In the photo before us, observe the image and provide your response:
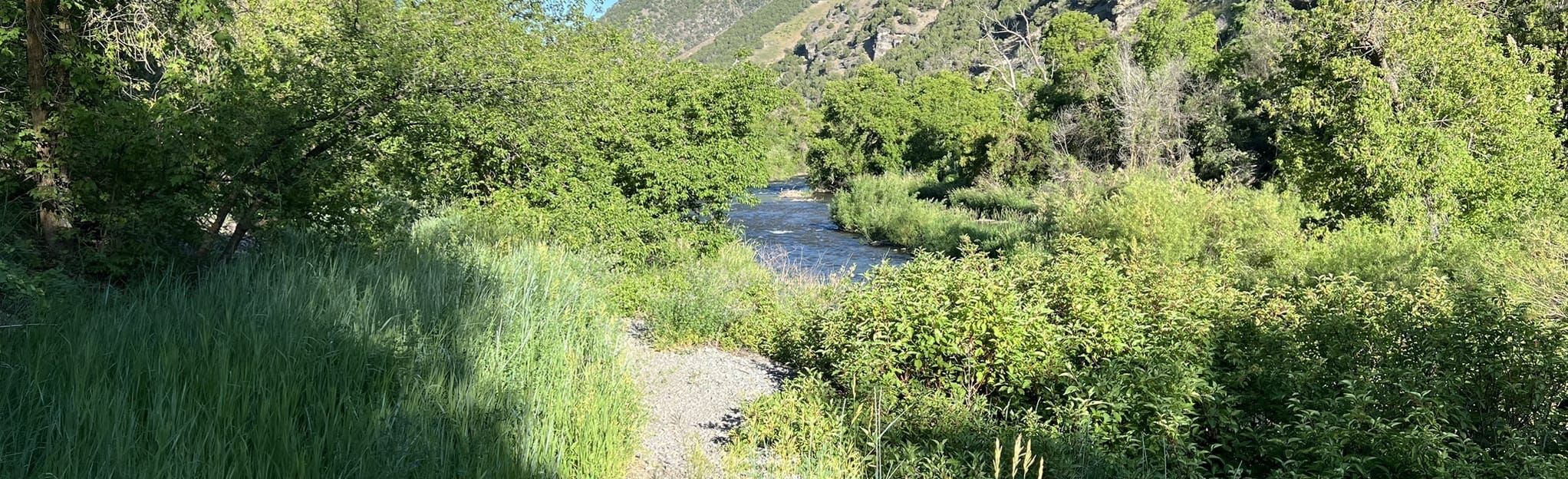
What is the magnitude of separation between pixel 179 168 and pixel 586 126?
754cm

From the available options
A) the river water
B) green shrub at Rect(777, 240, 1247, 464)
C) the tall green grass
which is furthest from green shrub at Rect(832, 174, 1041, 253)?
the tall green grass

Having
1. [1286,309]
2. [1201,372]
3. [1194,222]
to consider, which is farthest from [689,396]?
[1194,222]

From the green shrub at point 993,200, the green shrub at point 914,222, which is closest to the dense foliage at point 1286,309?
the green shrub at point 914,222

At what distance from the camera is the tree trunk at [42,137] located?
518cm

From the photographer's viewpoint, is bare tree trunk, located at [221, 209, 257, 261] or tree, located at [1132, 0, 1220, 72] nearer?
bare tree trunk, located at [221, 209, 257, 261]

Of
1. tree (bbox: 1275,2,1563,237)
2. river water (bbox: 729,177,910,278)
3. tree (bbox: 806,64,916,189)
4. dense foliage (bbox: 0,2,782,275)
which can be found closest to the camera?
dense foliage (bbox: 0,2,782,275)

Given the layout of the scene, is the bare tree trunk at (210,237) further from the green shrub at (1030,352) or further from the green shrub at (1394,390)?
the green shrub at (1394,390)

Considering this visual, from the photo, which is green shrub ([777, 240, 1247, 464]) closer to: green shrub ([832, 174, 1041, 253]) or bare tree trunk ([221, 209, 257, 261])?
bare tree trunk ([221, 209, 257, 261])

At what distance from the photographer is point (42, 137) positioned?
5.21 meters

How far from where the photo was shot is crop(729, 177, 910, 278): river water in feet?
62.1

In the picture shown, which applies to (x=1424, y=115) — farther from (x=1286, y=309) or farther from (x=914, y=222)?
(x=914, y=222)

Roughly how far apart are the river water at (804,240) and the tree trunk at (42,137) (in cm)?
953

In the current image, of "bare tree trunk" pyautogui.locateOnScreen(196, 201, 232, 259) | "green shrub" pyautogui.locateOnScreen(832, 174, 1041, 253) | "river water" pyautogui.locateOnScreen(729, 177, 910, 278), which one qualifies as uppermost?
"bare tree trunk" pyautogui.locateOnScreen(196, 201, 232, 259)

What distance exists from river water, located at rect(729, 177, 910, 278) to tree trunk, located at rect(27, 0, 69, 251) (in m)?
9.53
